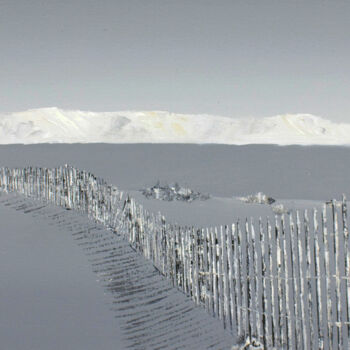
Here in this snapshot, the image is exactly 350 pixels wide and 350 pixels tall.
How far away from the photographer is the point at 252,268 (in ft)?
37.3

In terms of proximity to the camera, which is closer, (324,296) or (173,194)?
(324,296)

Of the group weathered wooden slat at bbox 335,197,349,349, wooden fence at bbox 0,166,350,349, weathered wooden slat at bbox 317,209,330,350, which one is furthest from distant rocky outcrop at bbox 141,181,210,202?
weathered wooden slat at bbox 317,209,330,350

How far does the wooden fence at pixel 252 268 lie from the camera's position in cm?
608

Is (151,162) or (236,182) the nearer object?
(236,182)

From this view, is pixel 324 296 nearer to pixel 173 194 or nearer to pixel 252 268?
pixel 252 268

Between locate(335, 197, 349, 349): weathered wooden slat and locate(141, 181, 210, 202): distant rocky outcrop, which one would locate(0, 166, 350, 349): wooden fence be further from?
locate(141, 181, 210, 202): distant rocky outcrop

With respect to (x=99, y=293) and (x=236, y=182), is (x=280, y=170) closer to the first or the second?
(x=236, y=182)

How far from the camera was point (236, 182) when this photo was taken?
41812 millimetres

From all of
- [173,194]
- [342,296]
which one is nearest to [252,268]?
[342,296]

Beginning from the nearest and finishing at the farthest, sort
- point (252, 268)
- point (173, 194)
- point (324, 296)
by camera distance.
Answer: point (324, 296) → point (252, 268) → point (173, 194)

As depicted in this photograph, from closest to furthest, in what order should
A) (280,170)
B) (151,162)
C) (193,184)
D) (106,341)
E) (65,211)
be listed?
(106,341) → (65,211) → (193,184) → (280,170) → (151,162)

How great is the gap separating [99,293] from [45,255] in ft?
9.18

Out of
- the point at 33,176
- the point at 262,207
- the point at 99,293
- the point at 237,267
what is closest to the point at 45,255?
the point at 99,293

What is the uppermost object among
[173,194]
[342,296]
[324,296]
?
[173,194]
